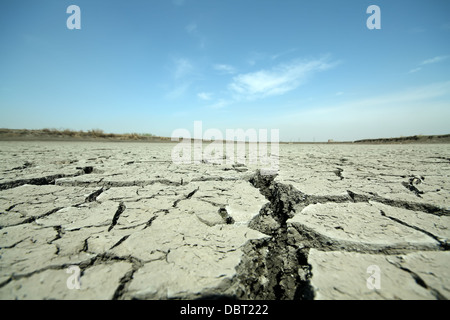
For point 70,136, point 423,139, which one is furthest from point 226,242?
point 423,139

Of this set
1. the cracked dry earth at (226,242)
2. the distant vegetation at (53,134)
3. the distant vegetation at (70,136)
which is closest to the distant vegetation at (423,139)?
the distant vegetation at (70,136)

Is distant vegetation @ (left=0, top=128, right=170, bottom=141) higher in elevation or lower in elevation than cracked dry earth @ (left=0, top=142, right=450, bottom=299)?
higher

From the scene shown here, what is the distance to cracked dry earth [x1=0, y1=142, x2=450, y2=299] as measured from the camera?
629mm

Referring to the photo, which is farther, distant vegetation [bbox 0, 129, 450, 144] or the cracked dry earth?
distant vegetation [bbox 0, 129, 450, 144]

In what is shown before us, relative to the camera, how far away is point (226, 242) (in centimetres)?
89

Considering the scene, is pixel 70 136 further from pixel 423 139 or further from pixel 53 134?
pixel 423 139

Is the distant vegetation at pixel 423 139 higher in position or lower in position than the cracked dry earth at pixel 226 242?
higher

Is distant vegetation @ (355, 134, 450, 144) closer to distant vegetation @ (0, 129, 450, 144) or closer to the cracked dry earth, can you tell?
distant vegetation @ (0, 129, 450, 144)

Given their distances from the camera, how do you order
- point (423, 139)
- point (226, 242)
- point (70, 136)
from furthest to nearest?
point (70, 136) < point (423, 139) < point (226, 242)

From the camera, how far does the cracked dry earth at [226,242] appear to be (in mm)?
629

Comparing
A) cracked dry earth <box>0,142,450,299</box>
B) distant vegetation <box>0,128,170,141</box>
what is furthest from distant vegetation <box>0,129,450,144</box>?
cracked dry earth <box>0,142,450,299</box>

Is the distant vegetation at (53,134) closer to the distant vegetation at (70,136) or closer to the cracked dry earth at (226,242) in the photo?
the distant vegetation at (70,136)

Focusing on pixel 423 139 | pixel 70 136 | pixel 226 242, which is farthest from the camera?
pixel 70 136
